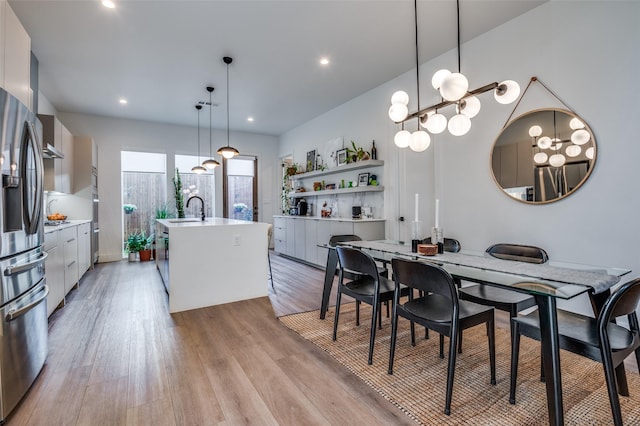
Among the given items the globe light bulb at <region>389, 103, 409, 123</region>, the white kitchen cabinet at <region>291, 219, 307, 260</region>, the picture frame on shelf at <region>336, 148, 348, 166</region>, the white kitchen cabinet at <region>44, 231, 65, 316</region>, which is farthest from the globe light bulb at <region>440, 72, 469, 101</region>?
the white kitchen cabinet at <region>291, 219, 307, 260</region>

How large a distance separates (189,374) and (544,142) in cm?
355

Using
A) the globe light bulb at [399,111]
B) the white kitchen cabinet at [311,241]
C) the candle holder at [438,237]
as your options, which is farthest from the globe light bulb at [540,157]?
the white kitchen cabinet at [311,241]

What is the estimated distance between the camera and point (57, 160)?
4355 millimetres

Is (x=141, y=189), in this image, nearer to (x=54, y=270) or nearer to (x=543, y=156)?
(x=54, y=270)

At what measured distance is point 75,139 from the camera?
525cm

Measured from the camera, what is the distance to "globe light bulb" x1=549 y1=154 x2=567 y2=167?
9.36ft

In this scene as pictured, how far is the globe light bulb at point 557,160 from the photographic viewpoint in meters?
2.85

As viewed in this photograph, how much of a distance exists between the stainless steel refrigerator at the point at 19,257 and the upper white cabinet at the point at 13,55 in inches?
14.4

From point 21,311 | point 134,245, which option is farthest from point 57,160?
point 21,311

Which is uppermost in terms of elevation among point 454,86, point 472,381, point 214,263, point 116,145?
point 116,145

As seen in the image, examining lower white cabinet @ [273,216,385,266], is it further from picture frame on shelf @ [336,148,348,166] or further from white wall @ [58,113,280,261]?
white wall @ [58,113,280,261]

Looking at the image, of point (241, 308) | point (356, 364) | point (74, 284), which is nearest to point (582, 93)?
point (356, 364)

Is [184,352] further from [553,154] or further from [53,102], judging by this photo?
[53,102]

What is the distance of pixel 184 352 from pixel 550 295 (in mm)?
2374
